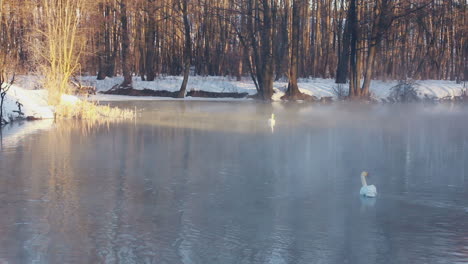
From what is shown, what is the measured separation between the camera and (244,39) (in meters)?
43.7

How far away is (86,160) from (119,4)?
3304 cm

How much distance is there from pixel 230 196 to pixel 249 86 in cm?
3450

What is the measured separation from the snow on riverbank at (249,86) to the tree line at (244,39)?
3.24 ft

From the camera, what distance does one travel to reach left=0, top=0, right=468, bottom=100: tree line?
37.8 m

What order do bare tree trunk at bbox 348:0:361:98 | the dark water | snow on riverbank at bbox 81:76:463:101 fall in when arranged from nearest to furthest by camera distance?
the dark water < bare tree trunk at bbox 348:0:361:98 < snow on riverbank at bbox 81:76:463:101

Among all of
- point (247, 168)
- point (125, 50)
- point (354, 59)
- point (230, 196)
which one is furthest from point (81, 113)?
point (125, 50)

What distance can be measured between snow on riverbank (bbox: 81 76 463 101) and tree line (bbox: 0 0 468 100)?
987 millimetres

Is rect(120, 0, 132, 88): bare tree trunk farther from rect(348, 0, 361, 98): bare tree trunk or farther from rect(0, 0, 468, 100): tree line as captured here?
rect(348, 0, 361, 98): bare tree trunk

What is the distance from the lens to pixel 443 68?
58.4 m

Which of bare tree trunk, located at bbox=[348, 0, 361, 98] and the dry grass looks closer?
the dry grass

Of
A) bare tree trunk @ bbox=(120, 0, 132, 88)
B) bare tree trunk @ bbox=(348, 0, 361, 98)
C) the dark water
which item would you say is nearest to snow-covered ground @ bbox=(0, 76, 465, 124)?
bare tree trunk @ bbox=(120, 0, 132, 88)

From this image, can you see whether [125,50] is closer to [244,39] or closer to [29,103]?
[244,39]

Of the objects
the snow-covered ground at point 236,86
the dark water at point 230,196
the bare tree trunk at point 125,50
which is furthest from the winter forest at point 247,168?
the bare tree trunk at point 125,50

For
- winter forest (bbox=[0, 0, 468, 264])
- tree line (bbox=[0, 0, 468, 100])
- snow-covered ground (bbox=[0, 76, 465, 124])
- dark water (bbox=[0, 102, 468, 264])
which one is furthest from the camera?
snow-covered ground (bbox=[0, 76, 465, 124])
